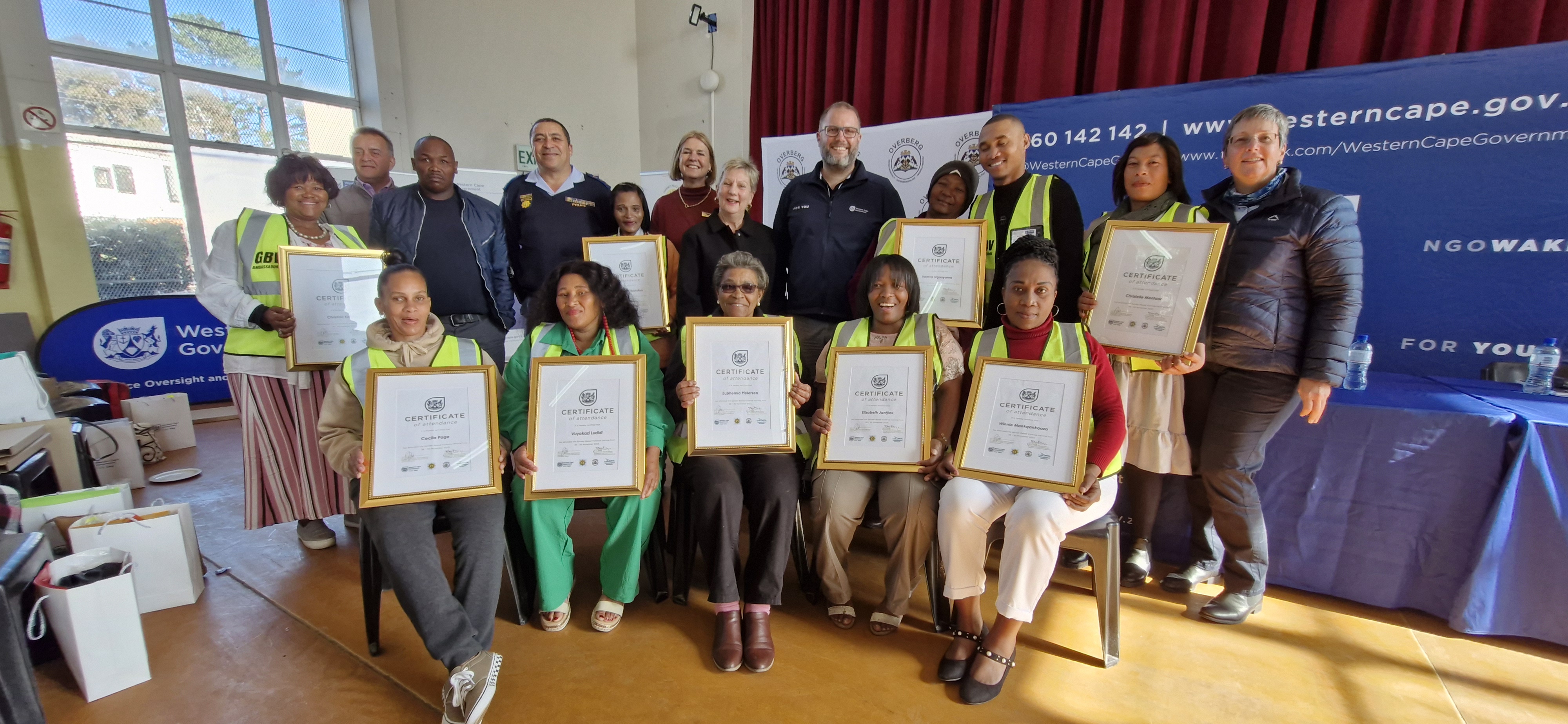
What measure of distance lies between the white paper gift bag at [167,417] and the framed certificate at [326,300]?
9.31 feet

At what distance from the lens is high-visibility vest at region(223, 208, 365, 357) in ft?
8.07

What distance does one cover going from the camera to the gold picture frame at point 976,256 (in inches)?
92.2

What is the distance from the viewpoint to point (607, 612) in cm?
217

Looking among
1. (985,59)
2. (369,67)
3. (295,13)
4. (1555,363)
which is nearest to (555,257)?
(985,59)

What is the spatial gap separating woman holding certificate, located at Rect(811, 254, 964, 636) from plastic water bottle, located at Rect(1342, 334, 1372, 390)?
164cm

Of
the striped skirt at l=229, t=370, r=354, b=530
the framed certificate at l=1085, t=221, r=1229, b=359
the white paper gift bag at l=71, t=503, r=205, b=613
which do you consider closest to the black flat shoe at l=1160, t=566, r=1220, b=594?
the framed certificate at l=1085, t=221, r=1229, b=359

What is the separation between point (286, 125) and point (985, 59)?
663 cm

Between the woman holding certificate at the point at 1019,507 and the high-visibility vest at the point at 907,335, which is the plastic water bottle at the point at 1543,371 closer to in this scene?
the woman holding certificate at the point at 1019,507

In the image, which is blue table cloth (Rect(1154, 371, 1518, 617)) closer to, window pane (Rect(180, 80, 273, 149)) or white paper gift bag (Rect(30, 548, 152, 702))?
white paper gift bag (Rect(30, 548, 152, 702))

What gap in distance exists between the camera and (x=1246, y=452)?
2.16 metres

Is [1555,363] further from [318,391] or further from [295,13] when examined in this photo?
[295,13]

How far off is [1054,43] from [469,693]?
16.0ft

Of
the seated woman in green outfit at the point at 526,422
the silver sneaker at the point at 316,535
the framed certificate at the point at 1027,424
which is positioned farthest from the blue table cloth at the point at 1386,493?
the silver sneaker at the point at 316,535

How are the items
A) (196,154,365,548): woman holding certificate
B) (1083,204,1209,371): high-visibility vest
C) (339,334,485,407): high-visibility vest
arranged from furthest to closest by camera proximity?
(196,154,365,548): woman holding certificate, (1083,204,1209,371): high-visibility vest, (339,334,485,407): high-visibility vest
